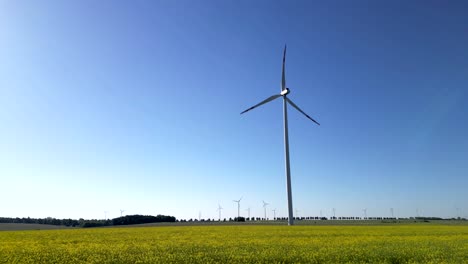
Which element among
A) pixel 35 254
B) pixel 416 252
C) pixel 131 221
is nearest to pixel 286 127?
pixel 416 252

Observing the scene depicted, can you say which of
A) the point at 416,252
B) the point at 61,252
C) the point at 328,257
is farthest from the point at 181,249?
the point at 416,252

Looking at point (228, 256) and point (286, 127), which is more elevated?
point (286, 127)

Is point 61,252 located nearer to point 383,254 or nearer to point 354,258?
point 354,258

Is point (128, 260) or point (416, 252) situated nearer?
point (128, 260)

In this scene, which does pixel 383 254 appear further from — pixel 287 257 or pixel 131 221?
pixel 131 221

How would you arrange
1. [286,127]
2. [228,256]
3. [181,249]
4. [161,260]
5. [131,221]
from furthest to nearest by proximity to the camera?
[131,221], [286,127], [181,249], [228,256], [161,260]

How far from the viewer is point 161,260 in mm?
22500

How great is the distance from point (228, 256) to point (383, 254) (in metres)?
10.6

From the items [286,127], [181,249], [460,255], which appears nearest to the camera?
[460,255]

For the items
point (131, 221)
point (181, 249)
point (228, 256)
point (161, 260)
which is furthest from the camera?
point (131, 221)

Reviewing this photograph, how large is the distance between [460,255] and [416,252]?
109 inches

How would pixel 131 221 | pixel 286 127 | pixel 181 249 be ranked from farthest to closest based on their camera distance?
pixel 131 221
pixel 286 127
pixel 181 249

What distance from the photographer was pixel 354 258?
2338 cm

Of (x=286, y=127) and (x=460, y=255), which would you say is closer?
(x=460, y=255)
